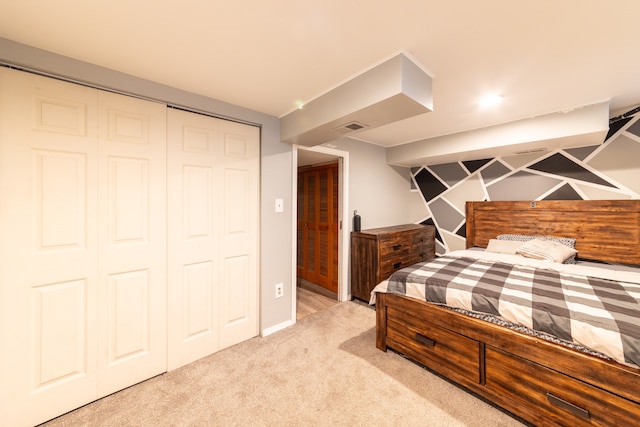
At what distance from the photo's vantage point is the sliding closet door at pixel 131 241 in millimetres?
1628

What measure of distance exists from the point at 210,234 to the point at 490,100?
2714mm

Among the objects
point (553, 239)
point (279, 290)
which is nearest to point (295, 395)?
point (279, 290)

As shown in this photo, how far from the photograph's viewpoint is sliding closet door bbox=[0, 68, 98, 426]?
1351 millimetres

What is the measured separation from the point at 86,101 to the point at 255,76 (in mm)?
1081

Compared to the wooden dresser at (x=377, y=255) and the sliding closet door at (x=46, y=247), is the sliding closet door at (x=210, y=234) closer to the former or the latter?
the sliding closet door at (x=46, y=247)

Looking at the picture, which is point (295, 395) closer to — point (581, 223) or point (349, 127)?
point (349, 127)

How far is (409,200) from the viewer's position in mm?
4203

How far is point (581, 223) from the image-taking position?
2.70 m

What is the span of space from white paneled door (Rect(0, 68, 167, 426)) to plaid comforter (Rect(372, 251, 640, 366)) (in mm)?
1916

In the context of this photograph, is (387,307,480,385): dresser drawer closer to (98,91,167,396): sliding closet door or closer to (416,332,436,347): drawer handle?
(416,332,436,347): drawer handle

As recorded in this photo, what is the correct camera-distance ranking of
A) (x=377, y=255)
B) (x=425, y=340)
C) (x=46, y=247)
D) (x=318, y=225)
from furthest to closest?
(x=318, y=225) → (x=377, y=255) → (x=425, y=340) → (x=46, y=247)

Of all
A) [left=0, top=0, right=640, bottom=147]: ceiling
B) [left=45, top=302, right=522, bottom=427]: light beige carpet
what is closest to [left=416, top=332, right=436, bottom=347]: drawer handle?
[left=45, top=302, right=522, bottom=427]: light beige carpet

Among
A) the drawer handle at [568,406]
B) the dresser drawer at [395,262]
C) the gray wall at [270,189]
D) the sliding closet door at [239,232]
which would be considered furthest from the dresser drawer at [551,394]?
the sliding closet door at [239,232]

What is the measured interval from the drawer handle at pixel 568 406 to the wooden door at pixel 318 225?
2304mm
